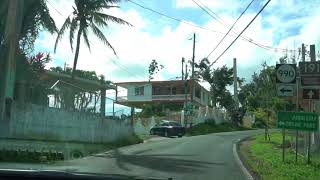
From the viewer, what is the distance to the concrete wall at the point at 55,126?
74.9 ft

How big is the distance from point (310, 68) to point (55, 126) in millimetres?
10700

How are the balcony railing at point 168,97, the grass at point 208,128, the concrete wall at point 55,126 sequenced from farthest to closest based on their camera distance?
the balcony railing at point 168,97 → the grass at point 208,128 → the concrete wall at point 55,126

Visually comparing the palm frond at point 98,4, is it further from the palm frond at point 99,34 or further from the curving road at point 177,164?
the curving road at point 177,164

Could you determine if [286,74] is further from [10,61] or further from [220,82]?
[220,82]

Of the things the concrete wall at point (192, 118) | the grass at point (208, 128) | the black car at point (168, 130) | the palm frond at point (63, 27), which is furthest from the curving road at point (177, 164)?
the grass at point (208, 128)

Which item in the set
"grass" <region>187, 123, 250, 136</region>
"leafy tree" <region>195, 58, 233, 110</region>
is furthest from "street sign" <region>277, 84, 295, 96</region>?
"leafy tree" <region>195, 58, 233, 110</region>

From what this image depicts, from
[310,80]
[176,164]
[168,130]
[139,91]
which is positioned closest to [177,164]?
[176,164]

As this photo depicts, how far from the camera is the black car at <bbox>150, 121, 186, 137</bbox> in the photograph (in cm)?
5240

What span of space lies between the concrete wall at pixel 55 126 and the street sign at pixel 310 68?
10.2 metres

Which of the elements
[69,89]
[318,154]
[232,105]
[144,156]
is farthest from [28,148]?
[232,105]

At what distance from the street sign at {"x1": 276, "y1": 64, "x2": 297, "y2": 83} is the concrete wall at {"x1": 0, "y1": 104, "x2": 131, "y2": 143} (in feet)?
30.7

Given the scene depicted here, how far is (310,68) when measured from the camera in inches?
884

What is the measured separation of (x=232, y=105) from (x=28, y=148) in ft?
211

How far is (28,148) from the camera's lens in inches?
842
